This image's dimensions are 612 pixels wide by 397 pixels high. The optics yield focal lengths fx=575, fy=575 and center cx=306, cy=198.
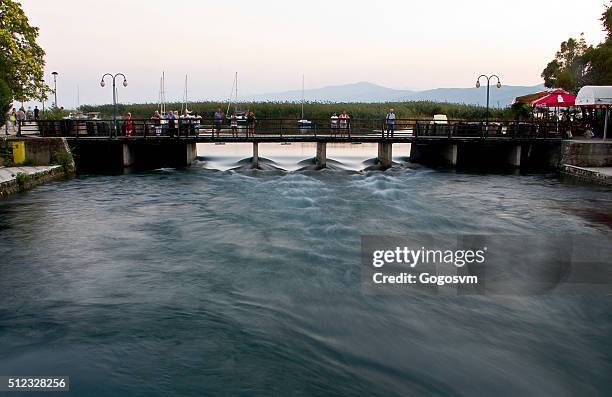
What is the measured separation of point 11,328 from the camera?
9578mm

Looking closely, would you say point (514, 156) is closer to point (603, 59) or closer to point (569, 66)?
point (603, 59)

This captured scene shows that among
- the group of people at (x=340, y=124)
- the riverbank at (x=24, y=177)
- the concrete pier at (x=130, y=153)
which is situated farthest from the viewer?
the group of people at (x=340, y=124)

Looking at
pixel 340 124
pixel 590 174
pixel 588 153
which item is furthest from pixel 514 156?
pixel 340 124

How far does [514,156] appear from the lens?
111ft

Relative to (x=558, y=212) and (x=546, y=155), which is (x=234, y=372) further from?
(x=546, y=155)

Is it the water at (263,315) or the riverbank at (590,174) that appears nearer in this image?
the water at (263,315)

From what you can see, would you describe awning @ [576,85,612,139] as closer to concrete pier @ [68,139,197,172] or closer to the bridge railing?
the bridge railing

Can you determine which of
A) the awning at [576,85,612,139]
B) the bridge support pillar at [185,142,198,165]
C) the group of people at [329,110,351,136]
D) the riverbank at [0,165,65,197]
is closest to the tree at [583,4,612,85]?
the awning at [576,85,612,139]

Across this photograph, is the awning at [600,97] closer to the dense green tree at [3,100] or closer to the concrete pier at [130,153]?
the concrete pier at [130,153]

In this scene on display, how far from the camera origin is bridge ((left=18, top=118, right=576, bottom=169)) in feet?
102

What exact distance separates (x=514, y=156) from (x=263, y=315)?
2724 centimetres

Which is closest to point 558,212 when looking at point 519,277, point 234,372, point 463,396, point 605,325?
point 519,277

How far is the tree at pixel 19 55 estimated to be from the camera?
107 ft

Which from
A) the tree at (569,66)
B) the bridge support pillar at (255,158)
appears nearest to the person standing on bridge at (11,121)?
the bridge support pillar at (255,158)
